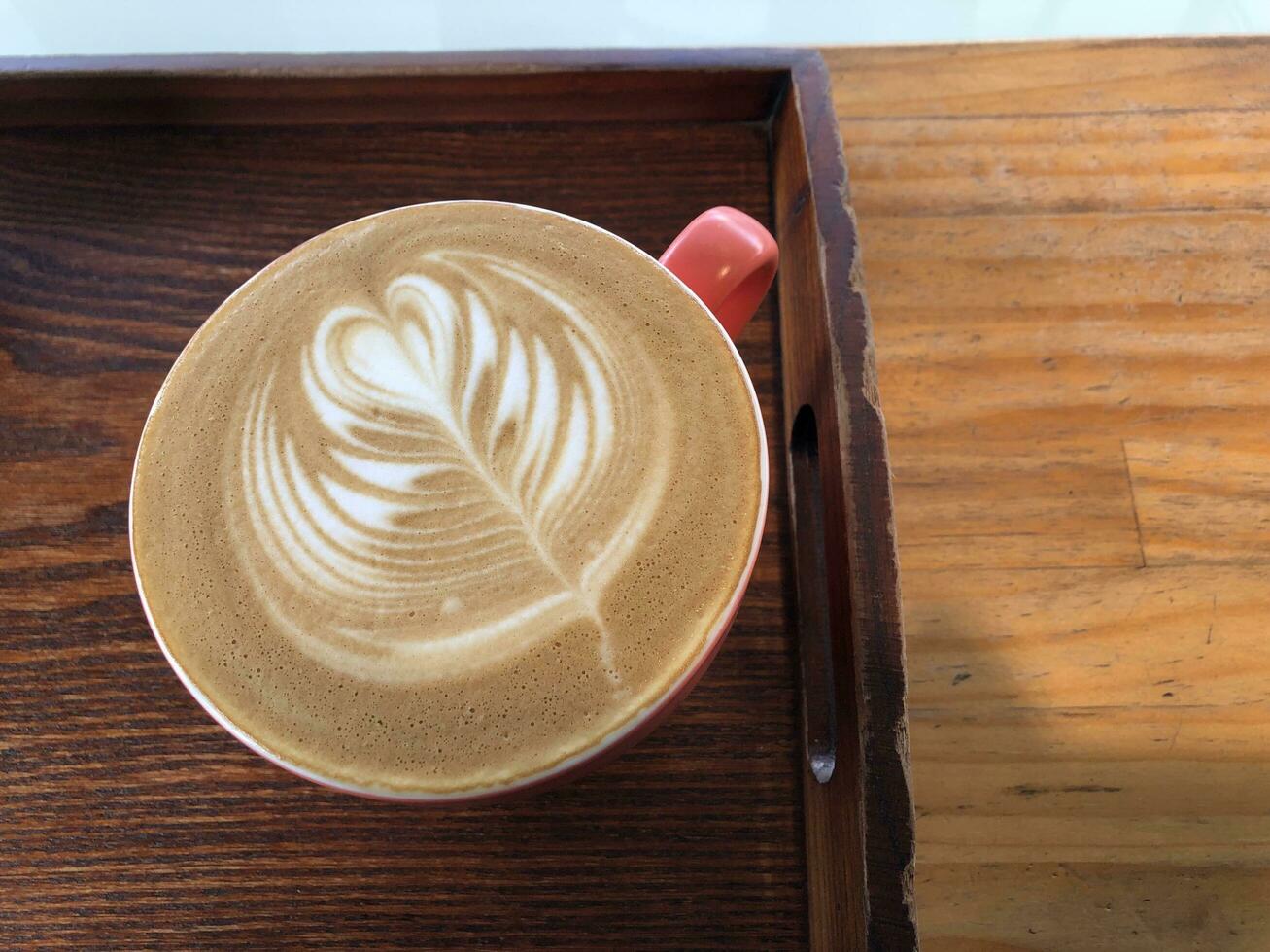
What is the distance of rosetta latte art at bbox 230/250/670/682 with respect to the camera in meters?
0.42

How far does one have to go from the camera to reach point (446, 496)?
1.48ft

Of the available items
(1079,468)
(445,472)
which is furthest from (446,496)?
(1079,468)

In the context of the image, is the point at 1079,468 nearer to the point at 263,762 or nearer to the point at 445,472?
the point at 445,472

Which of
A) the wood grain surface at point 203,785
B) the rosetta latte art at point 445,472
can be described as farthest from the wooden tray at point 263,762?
the rosetta latte art at point 445,472

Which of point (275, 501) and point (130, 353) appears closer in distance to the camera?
point (275, 501)

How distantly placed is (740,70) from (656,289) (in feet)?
0.77

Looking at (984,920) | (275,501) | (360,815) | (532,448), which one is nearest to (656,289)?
(532,448)

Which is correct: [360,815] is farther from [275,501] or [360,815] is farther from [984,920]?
[984,920]

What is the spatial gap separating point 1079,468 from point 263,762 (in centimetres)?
57

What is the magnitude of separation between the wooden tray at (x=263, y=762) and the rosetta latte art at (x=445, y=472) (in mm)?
128

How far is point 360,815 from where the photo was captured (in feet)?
1.71

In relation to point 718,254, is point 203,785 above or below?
below

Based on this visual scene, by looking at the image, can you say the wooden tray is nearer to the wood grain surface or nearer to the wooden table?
the wood grain surface

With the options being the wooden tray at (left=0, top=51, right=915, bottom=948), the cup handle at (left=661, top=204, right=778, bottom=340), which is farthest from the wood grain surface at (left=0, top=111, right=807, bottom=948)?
the cup handle at (left=661, top=204, right=778, bottom=340)
